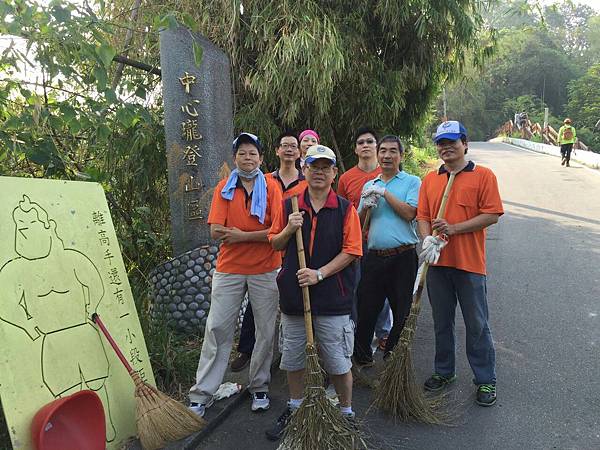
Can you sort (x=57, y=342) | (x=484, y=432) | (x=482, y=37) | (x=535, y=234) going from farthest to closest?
1. (x=535, y=234)
2. (x=482, y=37)
3. (x=484, y=432)
4. (x=57, y=342)

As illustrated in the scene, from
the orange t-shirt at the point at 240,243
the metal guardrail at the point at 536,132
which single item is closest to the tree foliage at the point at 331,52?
the orange t-shirt at the point at 240,243

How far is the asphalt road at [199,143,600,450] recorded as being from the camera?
2.94 metres

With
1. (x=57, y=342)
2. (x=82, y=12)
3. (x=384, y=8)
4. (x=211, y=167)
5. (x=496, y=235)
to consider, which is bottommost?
(x=496, y=235)

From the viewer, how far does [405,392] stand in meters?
3.13

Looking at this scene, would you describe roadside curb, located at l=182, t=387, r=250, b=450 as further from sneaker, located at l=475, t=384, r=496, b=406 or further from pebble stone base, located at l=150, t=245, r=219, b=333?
sneaker, located at l=475, t=384, r=496, b=406

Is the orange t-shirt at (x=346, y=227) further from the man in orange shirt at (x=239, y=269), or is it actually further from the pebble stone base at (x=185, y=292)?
the pebble stone base at (x=185, y=292)

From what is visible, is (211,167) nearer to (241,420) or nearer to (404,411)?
(241,420)

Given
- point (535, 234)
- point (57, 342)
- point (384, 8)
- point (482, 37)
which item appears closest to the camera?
point (57, 342)

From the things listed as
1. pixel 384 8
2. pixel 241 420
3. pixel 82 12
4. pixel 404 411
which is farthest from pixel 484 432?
pixel 384 8

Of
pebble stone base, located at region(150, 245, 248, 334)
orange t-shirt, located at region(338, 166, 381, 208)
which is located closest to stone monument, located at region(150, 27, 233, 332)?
pebble stone base, located at region(150, 245, 248, 334)

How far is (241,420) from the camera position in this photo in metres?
3.20

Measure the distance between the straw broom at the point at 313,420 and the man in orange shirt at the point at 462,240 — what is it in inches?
39.5

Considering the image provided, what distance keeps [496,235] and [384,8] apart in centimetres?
446

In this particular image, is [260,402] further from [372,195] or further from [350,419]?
[372,195]
